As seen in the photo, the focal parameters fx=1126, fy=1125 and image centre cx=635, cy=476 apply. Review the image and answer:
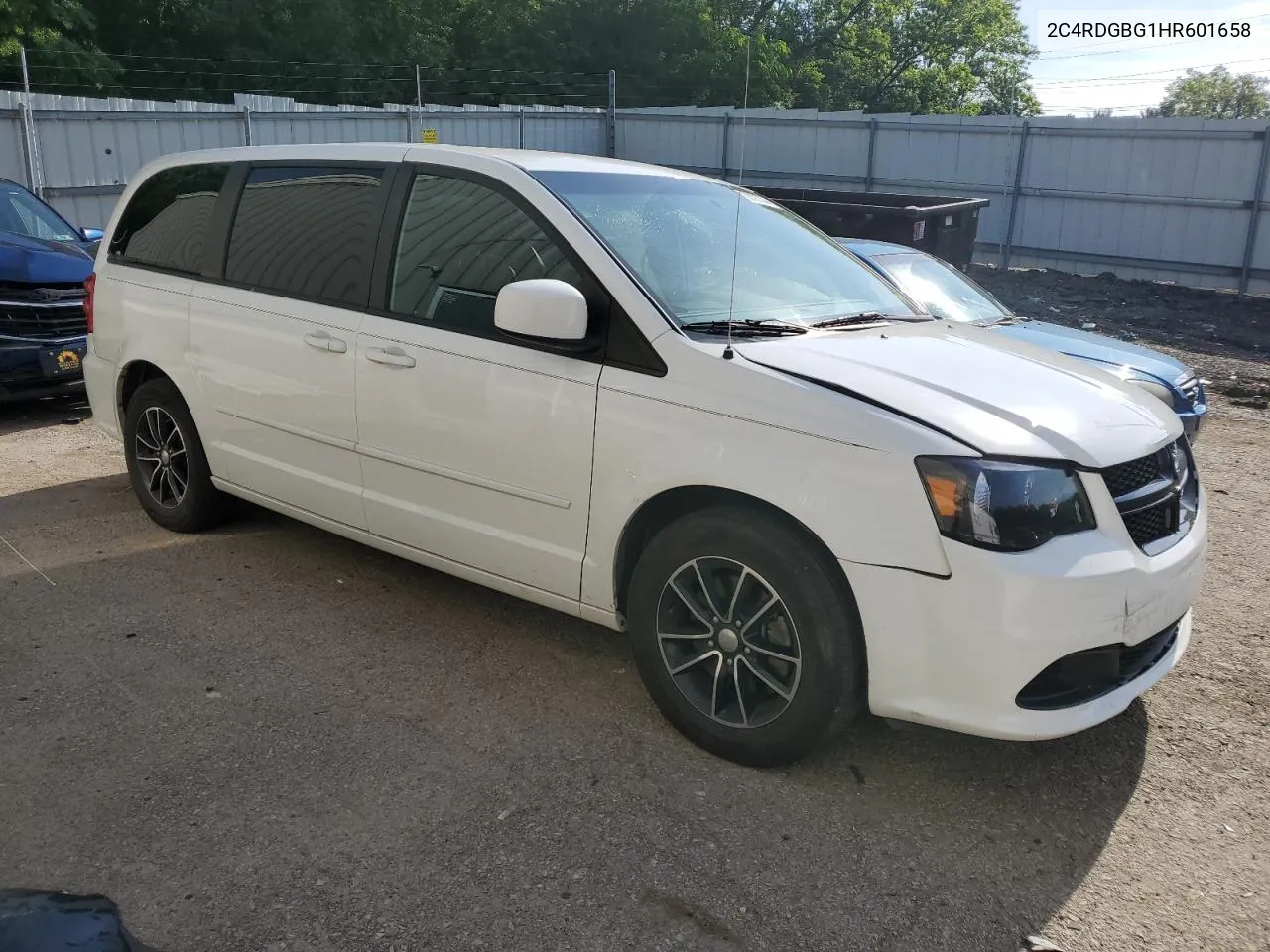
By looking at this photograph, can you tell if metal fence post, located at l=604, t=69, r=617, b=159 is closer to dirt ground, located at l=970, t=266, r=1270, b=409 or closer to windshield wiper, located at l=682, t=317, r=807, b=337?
dirt ground, located at l=970, t=266, r=1270, b=409

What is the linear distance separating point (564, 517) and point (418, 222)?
1.36 metres

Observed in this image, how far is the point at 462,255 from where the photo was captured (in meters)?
4.19

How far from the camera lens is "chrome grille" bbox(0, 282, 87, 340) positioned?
784 centimetres

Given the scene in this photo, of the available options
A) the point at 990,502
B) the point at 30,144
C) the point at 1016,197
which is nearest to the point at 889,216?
the point at 1016,197

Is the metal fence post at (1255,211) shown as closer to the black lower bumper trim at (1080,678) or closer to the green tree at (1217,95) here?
the black lower bumper trim at (1080,678)

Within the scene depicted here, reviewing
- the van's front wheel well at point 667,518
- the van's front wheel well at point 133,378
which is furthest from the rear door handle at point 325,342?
the van's front wheel well at point 667,518

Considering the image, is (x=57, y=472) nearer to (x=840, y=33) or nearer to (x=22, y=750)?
(x=22, y=750)

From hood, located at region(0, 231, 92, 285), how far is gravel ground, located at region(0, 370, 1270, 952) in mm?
4005

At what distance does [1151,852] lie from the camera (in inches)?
124

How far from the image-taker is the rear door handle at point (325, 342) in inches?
175

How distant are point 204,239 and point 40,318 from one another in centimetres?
350

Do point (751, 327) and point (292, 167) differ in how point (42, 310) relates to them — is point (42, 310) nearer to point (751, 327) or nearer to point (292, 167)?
point (292, 167)

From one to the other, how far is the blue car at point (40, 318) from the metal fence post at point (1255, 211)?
1548 centimetres

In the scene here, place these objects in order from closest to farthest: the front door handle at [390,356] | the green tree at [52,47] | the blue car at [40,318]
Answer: the front door handle at [390,356] → the blue car at [40,318] → the green tree at [52,47]
